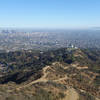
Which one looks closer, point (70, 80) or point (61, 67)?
point (70, 80)

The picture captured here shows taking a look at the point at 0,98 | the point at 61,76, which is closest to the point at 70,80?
the point at 61,76

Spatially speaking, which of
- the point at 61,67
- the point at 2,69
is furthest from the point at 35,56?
the point at 61,67

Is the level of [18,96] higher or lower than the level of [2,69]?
higher

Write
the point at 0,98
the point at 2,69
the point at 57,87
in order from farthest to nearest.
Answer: the point at 2,69 → the point at 57,87 → the point at 0,98

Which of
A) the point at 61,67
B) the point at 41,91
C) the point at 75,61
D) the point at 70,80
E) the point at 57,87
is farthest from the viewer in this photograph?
the point at 75,61

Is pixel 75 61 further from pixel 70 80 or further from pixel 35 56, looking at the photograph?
pixel 35 56

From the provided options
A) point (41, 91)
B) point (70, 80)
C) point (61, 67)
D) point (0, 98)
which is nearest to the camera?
point (0, 98)

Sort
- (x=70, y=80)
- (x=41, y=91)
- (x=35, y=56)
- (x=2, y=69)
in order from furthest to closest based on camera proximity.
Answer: (x=35, y=56) → (x=2, y=69) → (x=70, y=80) → (x=41, y=91)

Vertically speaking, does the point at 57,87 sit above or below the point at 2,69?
above

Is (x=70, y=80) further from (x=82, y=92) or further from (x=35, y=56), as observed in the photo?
(x=35, y=56)
